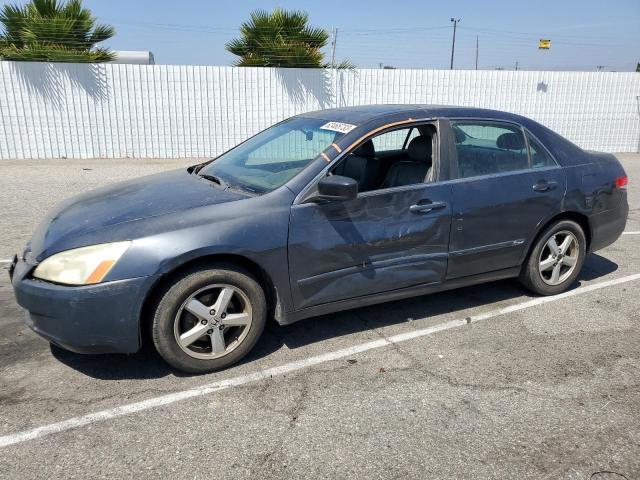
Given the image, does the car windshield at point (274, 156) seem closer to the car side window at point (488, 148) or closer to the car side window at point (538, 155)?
the car side window at point (488, 148)

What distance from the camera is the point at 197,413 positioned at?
300cm

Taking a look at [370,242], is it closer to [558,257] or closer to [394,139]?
[394,139]

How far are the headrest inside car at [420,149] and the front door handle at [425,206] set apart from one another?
389mm

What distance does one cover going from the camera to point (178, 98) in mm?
12664

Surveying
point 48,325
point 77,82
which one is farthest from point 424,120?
point 77,82

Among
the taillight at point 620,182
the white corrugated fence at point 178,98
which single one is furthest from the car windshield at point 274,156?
the white corrugated fence at point 178,98

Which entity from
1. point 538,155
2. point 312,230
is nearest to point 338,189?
point 312,230

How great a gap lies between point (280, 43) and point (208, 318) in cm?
1172

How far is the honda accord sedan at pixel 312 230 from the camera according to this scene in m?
3.11

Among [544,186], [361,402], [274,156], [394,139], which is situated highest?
[394,139]

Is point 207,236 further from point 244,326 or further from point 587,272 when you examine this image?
point 587,272

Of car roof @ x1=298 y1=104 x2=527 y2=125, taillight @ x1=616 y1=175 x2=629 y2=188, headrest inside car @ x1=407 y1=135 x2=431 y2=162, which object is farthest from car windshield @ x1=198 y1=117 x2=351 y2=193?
taillight @ x1=616 y1=175 x2=629 y2=188

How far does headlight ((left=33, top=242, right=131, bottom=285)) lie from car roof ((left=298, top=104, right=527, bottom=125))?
1908 millimetres

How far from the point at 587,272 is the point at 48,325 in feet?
16.0
